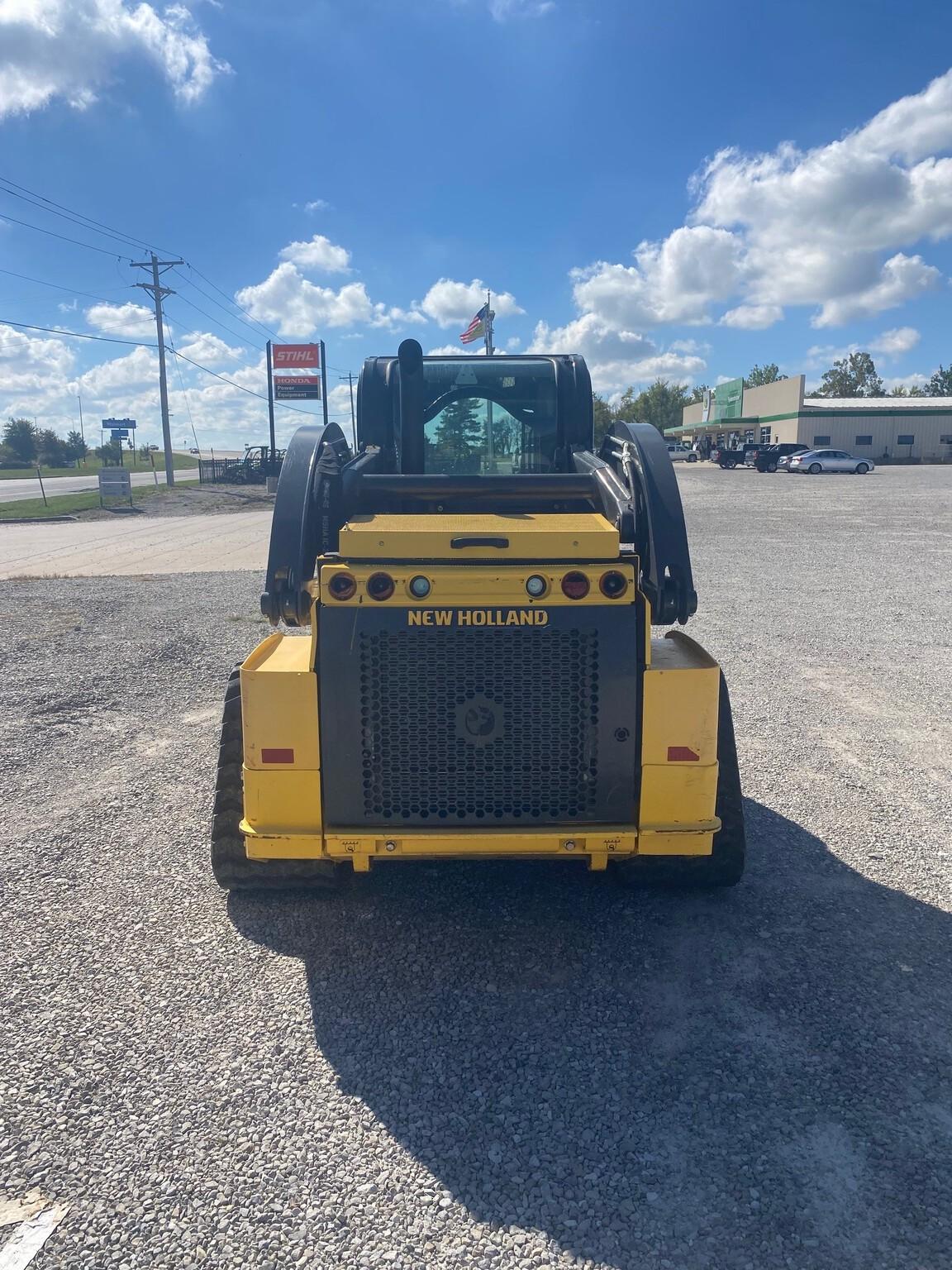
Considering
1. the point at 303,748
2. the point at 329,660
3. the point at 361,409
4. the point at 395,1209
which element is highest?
the point at 361,409

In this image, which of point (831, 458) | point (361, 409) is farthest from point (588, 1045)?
point (831, 458)

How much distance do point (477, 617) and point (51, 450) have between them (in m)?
108

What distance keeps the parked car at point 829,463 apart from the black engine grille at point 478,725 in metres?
44.5

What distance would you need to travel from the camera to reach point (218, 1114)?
2.63m

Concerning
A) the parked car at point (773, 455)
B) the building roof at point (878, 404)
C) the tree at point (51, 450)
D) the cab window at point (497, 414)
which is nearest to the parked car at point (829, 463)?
the parked car at point (773, 455)

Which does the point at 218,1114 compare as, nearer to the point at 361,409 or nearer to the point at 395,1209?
the point at 395,1209

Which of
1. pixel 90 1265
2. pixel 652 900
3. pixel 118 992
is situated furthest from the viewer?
pixel 652 900

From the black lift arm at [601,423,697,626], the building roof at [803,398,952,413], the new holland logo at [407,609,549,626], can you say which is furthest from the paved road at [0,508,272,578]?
the building roof at [803,398,952,413]

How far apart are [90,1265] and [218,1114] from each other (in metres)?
0.53

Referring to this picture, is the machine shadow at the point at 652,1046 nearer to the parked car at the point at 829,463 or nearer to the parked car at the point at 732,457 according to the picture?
the parked car at the point at 829,463

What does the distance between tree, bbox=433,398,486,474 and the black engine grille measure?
91.9 inches

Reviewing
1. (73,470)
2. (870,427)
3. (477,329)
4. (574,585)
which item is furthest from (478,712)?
(73,470)

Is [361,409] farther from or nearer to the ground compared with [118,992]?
farther from the ground

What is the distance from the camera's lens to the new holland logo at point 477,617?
3268 mm
